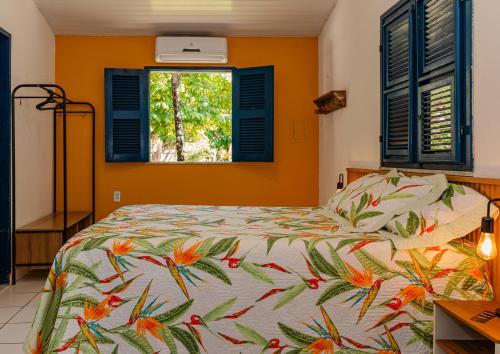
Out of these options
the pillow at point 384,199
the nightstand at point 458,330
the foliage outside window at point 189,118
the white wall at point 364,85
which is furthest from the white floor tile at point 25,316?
the foliage outside window at point 189,118

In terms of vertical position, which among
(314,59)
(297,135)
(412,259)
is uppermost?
(314,59)

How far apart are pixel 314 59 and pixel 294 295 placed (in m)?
3.96

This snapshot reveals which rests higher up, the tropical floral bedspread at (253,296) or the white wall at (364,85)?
the white wall at (364,85)

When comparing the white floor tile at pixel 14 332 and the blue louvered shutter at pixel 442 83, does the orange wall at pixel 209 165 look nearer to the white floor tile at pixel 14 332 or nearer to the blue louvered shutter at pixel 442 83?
the white floor tile at pixel 14 332

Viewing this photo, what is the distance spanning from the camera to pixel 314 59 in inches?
219

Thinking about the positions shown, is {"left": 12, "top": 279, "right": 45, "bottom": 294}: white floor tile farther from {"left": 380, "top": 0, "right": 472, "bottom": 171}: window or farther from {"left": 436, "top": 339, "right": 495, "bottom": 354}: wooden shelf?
{"left": 436, "top": 339, "right": 495, "bottom": 354}: wooden shelf

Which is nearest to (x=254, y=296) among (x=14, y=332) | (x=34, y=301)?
(x=14, y=332)

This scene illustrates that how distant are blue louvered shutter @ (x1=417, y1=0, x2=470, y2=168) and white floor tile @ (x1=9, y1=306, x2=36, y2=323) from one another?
8.77ft

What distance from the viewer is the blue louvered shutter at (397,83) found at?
9.77 feet

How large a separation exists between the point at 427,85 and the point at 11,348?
2726 millimetres

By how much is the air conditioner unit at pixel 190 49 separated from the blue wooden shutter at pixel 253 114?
33cm

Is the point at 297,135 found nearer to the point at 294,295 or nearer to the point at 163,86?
the point at 163,86

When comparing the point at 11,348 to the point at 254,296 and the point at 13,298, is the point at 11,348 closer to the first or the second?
the point at 13,298

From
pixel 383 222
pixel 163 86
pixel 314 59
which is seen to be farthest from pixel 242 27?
pixel 383 222
